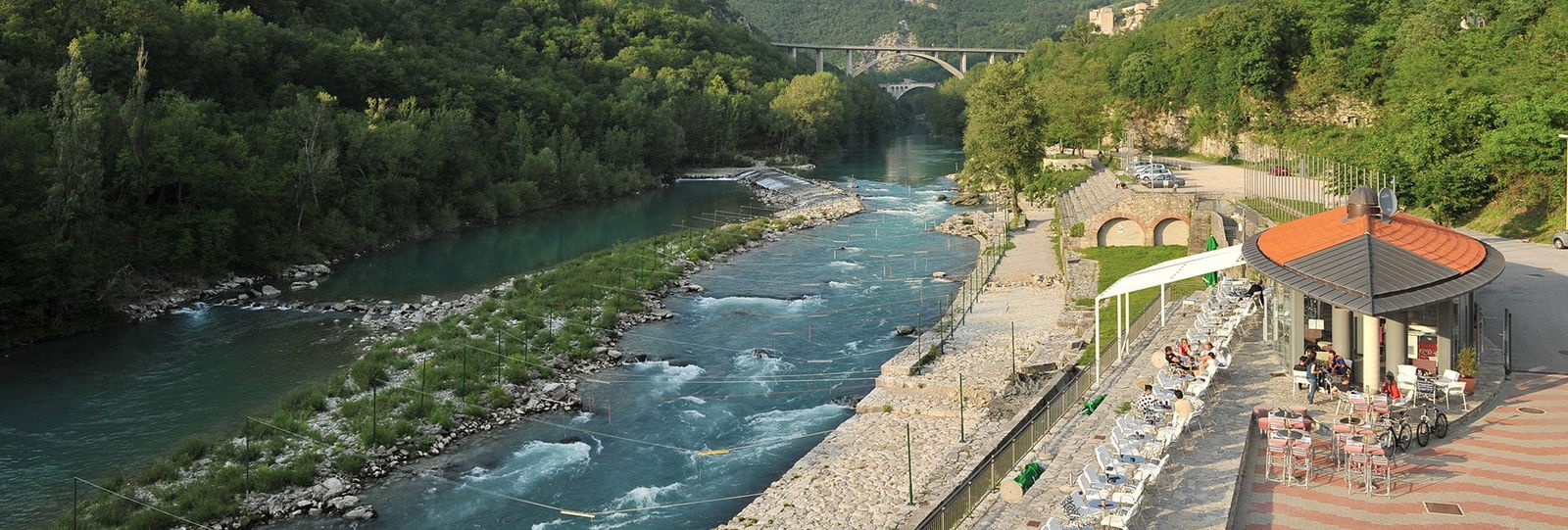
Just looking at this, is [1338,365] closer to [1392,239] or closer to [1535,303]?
[1392,239]

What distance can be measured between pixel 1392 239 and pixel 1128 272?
16.2m

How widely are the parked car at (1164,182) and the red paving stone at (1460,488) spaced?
93.1ft

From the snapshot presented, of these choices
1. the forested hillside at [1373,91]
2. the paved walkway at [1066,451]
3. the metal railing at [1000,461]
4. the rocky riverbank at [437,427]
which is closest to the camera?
the paved walkway at [1066,451]

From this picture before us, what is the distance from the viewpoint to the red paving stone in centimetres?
1309

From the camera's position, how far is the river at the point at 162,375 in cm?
2147

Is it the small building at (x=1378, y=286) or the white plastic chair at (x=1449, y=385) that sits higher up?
the small building at (x=1378, y=286)

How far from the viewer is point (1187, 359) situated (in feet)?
61.8

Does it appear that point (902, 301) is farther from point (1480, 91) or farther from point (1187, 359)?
point (1480, 91)

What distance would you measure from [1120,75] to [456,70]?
43297 millimetres

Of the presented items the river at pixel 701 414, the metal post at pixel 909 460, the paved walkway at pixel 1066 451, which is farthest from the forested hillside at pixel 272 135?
the paved walkway at pixel 1066 451

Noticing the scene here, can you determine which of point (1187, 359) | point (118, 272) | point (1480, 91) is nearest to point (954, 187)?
point (1480, 91)

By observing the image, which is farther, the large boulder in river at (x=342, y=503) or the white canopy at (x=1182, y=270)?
the white canopy at (x=1182, y=270)

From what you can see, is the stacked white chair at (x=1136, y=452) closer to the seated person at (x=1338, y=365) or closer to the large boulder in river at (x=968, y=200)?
the seated person at (x=1338, y=365)

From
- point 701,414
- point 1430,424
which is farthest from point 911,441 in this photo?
point 1430,424
